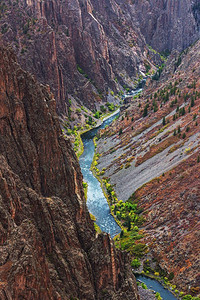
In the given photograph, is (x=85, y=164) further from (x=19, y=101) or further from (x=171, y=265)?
(x=19, y=101)

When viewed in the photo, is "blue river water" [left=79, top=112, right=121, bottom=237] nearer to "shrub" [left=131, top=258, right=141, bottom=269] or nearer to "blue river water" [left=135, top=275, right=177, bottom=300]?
"shrub" [left=131, top=258, right=141, bottom=269]

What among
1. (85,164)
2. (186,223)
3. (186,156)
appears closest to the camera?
(186,223)

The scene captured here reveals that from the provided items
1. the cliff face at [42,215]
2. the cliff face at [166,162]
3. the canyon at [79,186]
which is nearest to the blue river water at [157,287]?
the cliff face at [166,162]

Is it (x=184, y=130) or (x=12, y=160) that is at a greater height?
(x=12, y=160)

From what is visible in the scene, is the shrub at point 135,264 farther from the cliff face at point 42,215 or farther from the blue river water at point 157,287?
the cliff face at point 42,215

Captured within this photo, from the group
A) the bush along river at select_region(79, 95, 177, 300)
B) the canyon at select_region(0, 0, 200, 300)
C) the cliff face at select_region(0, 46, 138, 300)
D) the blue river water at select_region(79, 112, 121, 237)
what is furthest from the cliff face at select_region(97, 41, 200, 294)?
the cliff face at select_region(0, 46, 138, 300)

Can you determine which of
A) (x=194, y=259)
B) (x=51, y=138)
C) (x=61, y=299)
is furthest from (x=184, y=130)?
(x=61, y=299)
